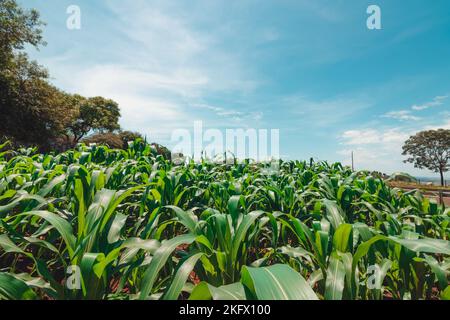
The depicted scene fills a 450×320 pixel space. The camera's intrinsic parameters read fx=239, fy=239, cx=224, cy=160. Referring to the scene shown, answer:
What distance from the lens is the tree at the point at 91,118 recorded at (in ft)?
120

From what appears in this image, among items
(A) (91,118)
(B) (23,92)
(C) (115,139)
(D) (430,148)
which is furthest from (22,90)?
(D) (430,148)

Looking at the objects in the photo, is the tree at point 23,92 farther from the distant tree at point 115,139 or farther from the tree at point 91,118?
the tree at point 91,118

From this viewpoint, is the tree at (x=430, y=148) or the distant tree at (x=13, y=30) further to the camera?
the tree at (x=430, y=148)

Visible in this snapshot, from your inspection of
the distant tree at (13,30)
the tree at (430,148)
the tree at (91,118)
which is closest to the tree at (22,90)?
the distant tree at (13,30)

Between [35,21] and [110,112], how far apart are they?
73.1ft

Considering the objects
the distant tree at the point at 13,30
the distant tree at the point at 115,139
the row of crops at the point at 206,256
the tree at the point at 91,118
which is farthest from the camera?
the tree at the point at 91,118

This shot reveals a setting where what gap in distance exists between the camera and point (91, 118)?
123ft

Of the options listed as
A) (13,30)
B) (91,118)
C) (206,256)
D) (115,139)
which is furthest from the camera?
(91,118)

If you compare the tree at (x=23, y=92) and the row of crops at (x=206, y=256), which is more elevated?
the tree at (x=23, y=92)

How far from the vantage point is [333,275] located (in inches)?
40.1

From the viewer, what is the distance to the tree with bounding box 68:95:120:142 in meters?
36.7

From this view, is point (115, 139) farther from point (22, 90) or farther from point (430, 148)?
point (430, 148)
